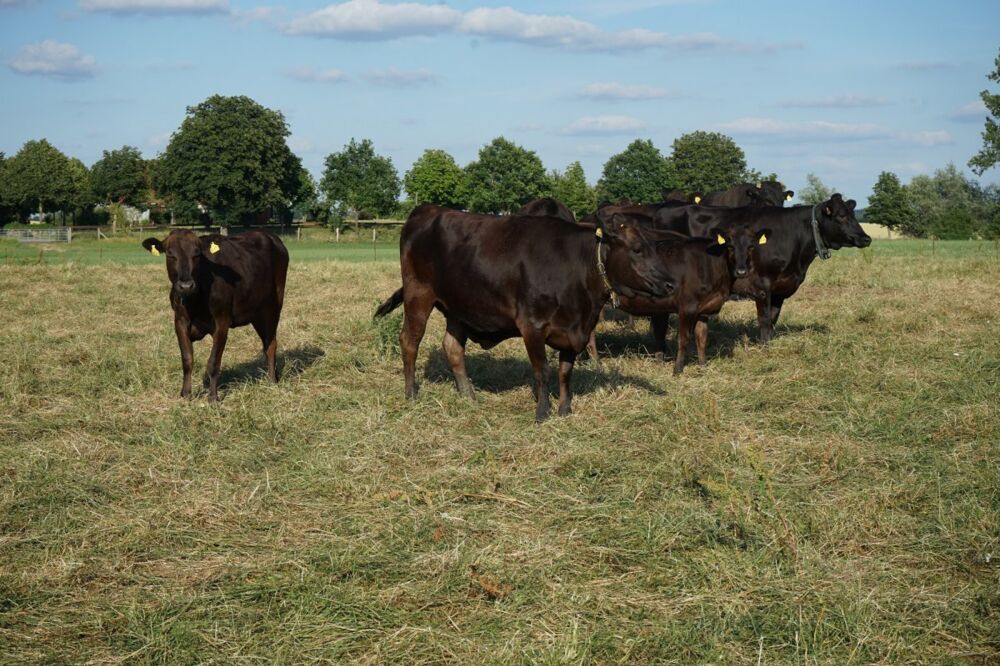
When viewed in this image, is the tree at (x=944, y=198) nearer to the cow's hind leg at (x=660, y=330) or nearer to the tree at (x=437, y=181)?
the tree at (x=437, y=181)

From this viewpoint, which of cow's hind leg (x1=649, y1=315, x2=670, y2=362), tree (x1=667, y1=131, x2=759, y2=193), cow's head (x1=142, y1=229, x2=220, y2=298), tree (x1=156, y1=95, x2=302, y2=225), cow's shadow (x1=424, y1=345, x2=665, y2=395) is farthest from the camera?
tree (x1=667, y1=131, x2=759, y2=193)

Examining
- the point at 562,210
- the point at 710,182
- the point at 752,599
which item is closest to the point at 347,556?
the point at 752,599

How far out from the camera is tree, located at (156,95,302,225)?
254ft

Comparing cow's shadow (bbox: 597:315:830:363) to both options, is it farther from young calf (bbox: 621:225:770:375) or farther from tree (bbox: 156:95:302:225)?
tree (bbox: 156:95:302:225)

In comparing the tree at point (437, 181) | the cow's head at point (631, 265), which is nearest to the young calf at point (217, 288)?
the cow's head at point (631, 265)

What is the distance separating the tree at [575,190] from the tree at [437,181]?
9.38m

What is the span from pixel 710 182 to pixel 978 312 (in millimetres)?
96149

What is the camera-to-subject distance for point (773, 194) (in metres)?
19.0

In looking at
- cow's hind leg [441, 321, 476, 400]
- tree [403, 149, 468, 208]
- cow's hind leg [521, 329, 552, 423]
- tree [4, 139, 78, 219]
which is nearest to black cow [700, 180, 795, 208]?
Result: cow's hind leg [441, 321, 476, 400]

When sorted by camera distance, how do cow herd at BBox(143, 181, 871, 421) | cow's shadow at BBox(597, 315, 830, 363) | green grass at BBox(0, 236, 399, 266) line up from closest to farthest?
cow herd at BBox(143, 181, 871, 421) → cow's shadow at BBox(597, 315, 830, 363) → green grass at BBox(0, 236, 399, 266)

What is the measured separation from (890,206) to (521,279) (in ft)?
326

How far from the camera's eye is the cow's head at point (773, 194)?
737 inches

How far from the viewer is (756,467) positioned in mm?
6293

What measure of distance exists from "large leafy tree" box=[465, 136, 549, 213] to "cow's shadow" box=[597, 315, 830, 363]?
78561 mm
